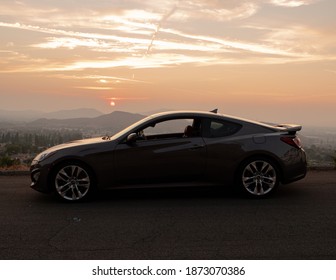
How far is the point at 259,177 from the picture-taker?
7.61 m

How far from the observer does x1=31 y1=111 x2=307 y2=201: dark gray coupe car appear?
24.4 feet

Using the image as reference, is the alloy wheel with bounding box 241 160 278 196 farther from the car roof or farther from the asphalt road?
the car roof

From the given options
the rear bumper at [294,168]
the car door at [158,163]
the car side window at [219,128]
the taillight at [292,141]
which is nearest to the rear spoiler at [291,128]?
the taillight at [292,141]

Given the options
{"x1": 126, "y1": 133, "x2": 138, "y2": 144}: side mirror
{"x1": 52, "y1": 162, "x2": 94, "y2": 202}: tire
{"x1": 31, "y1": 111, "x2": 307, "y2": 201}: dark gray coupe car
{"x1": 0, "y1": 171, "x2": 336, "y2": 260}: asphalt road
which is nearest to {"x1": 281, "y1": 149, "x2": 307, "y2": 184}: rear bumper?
{"x1": 31, "y1": 111, "x2": 307, "y2": 201}: dark gray coupe car

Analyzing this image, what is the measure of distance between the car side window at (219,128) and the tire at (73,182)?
221 centimetres

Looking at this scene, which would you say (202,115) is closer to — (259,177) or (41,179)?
(259,177)

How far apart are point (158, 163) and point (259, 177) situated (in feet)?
5.96

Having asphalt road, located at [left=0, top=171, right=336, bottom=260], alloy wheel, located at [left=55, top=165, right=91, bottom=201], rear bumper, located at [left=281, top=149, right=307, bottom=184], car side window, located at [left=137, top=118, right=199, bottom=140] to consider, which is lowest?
asphalt road, located at [left=0, top=171, right=336, bottom=260]

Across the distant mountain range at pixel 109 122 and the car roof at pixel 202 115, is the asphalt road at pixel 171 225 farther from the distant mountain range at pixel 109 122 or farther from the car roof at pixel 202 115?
the distant mountain range at pixel 109 122

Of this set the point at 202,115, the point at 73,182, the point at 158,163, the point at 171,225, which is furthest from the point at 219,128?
the point at 73,182

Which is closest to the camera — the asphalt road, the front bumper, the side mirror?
the asphalt road

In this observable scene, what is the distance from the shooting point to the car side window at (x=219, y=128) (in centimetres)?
764
